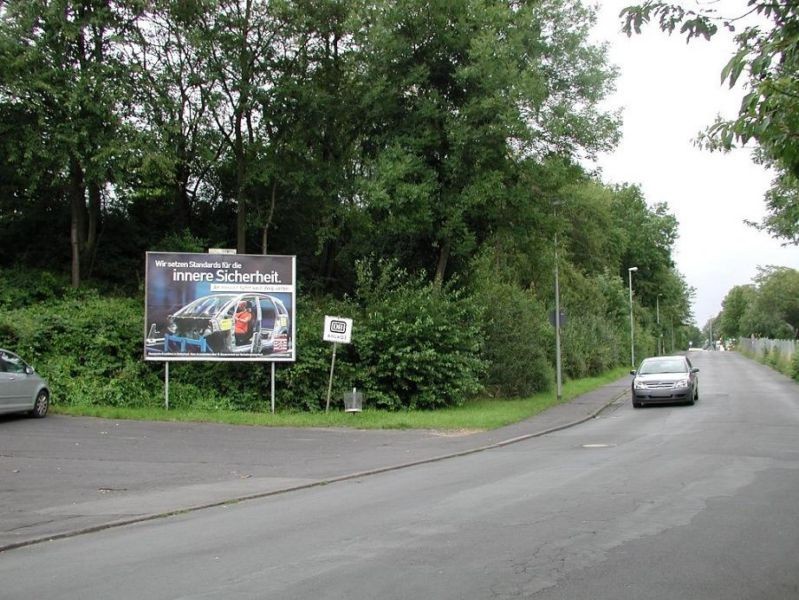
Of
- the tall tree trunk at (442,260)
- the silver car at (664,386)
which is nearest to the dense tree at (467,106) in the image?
the tall tree trunk at (442,260)

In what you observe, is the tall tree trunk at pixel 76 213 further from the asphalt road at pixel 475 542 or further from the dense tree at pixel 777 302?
the dense tree at pixel 777 302

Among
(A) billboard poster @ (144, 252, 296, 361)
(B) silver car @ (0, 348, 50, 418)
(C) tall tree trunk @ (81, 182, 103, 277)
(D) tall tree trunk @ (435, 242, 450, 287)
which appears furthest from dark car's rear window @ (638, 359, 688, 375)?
(C) tall tree trunk @ (81, 182, 103, 277)

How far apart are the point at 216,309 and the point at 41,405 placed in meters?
5.14

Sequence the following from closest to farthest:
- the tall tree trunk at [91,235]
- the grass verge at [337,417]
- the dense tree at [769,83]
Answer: the dense tree at [769,83], the grass verge at [337,417], the tall tree trunk at [91,235]

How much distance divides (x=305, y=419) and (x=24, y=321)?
27.9ft

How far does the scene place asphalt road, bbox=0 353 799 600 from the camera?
19.8 ft

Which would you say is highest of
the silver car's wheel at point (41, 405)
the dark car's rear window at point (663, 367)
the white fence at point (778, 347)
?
the white fence at point (778, 347)

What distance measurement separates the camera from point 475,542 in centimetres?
748

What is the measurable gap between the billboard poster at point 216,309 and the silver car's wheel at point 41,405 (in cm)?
298

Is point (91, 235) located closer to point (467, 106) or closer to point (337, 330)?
point (337, 330)

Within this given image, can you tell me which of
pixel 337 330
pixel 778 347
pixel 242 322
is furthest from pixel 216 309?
pixel 778 347

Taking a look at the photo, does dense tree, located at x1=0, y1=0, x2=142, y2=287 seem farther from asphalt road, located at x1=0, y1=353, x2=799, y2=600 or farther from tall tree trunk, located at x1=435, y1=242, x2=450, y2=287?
asphalt road, located at x1=0, y1=353, x2=799, y2=600

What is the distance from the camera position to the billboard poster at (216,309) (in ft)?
72.5

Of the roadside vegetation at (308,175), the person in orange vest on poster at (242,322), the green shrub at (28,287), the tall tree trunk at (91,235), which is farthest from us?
the tall tree trunk at (91,235)
